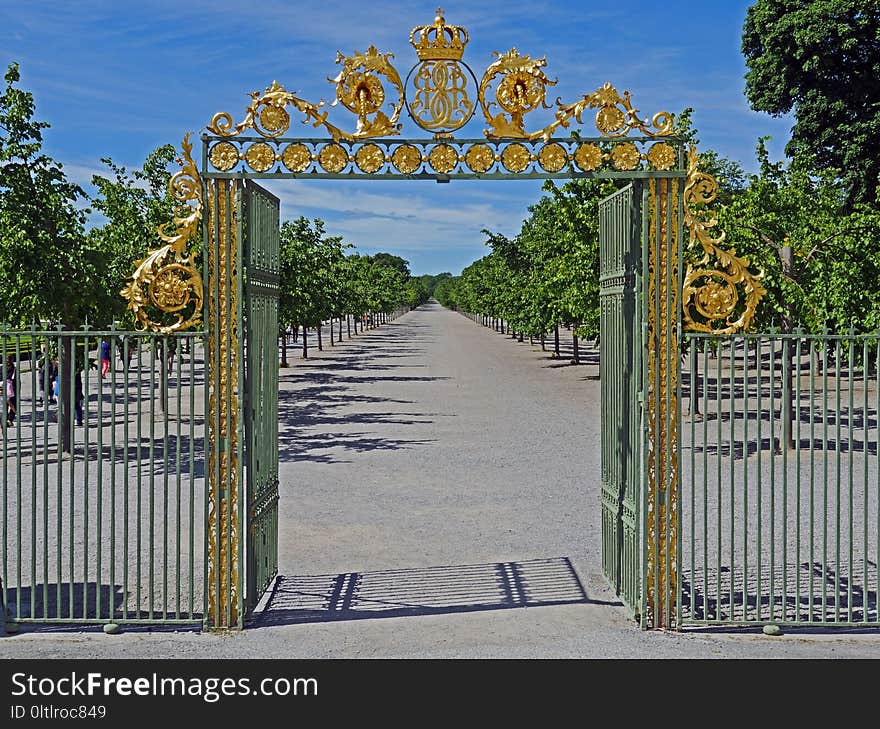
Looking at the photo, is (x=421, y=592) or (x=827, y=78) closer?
(x=421, y=592)

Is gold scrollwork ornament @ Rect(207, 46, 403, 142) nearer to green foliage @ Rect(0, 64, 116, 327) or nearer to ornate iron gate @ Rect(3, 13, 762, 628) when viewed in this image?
ornate iron gate @ Rect(3, 13, 762, 628)

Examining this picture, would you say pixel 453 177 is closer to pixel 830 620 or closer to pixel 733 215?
pixel 830 620

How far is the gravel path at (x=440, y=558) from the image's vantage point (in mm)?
6961

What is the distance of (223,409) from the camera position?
7.38m

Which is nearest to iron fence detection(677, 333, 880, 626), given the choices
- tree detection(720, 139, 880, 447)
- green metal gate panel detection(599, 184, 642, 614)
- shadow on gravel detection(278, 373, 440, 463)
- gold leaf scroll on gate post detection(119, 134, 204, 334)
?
green metal gate panel detection(599, 184, 642, 614)

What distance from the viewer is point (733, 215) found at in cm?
1625

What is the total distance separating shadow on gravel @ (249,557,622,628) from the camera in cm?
775

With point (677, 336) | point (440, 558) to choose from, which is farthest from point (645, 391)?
point (440, 558)

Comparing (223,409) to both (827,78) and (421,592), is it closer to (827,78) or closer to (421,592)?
(421,592)

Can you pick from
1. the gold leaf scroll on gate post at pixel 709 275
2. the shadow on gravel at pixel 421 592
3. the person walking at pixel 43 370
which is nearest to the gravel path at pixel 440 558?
the shadow on gravel at pixel 421 592

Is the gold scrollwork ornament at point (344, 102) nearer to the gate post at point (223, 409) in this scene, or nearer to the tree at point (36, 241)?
the gate post at point (223, 409)

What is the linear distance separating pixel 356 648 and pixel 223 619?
1133 mm

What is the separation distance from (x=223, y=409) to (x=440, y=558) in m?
2.98
